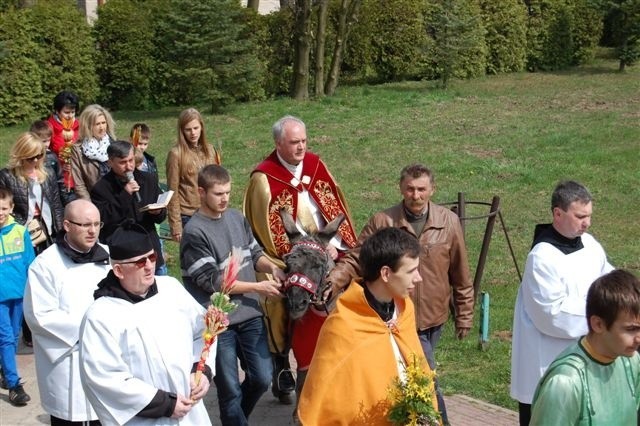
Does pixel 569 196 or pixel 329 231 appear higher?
pixel 569 196

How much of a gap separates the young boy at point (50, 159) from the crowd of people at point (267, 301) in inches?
12.2

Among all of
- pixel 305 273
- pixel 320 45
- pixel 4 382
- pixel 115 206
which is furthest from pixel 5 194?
pixel 320 45

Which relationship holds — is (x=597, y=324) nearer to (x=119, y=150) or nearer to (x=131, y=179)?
(x=119, y=150)

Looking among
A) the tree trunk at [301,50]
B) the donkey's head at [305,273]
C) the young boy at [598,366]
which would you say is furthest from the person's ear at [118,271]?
the tree trunk at [301,50]

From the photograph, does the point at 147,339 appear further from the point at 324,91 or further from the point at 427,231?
the point at 324,91

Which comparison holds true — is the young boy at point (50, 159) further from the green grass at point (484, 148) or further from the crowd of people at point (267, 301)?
the green grass at point (484, 148)

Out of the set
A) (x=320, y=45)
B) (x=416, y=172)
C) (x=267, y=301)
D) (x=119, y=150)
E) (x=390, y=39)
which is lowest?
(x=267, y=301)

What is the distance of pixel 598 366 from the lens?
3873 millimetres

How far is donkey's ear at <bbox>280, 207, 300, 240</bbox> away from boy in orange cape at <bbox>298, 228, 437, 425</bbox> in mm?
2295

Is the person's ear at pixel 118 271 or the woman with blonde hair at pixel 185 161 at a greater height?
the person's ear at pixel 118 271

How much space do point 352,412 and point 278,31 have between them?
73.2 ft

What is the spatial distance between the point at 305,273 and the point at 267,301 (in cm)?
49

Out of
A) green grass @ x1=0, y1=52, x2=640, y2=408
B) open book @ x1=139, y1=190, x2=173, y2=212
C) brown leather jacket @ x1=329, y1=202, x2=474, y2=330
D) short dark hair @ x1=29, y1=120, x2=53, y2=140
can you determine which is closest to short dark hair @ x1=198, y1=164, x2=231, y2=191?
brown leather jacket @ x1=329, y1=202, x2=474, y2=330

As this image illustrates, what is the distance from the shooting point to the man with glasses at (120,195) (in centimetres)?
810
